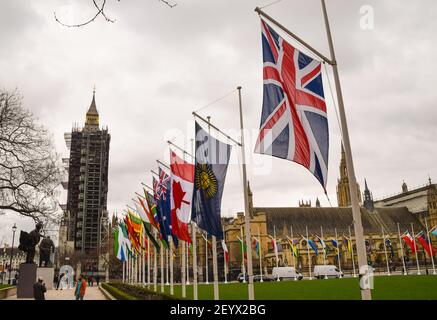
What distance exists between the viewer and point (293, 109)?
10570 millimetres

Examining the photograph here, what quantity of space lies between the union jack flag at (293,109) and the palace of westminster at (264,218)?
85039 millimetres

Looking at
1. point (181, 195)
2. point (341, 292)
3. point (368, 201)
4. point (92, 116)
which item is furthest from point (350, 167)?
point (92, 116)

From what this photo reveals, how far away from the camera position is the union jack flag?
10164mm

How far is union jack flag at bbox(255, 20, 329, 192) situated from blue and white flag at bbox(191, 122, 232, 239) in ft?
20.6

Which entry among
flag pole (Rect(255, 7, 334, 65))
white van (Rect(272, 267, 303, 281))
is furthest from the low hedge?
white van (Rect(272, 267, 303, 281))

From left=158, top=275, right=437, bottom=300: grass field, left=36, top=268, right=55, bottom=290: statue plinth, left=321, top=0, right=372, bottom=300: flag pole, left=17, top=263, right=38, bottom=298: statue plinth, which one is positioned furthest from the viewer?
left=36, top=268, right=55, bottom=290: statue plinth

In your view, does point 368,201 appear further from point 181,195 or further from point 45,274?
point 181,195

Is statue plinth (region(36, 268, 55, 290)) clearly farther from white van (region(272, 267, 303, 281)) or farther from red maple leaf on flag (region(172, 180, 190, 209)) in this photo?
white van (region(272, 267, 303, 281))

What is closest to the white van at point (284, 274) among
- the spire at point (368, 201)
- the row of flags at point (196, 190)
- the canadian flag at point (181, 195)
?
the row of flags at point (196, 190)

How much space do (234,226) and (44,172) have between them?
240 feet

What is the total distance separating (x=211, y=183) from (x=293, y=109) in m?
7.35

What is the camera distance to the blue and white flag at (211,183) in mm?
17000

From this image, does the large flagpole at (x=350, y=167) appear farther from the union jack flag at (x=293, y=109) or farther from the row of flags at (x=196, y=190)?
the row of flags at (x=196, y=190)
